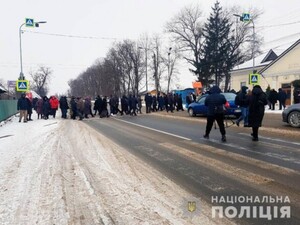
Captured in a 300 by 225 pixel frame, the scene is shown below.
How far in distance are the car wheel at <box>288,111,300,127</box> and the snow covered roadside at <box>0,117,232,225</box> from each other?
27.2ft

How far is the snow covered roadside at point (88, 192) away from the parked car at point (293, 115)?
8268mm

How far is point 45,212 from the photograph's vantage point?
3994mm

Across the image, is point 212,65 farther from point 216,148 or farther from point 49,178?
point 49,178

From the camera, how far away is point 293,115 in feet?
41.1

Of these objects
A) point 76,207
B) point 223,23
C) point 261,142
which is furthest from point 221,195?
point 223,23

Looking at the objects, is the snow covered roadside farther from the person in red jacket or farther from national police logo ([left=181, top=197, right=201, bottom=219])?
the person in red jacket

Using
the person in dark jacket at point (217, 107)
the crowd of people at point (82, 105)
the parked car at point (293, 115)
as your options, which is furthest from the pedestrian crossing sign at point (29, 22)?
the parked car at point (293, 115)

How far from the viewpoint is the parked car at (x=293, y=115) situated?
12.3m

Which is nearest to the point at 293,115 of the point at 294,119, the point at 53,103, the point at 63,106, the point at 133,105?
the point at 294,119

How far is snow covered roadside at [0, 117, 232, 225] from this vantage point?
Result: 3807 mm

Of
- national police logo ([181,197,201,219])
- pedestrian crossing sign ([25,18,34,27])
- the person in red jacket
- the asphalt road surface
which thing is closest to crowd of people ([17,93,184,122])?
the person in red jacket

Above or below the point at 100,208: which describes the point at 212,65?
above

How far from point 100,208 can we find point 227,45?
47794mm

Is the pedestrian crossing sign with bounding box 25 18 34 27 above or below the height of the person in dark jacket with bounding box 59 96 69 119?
above
